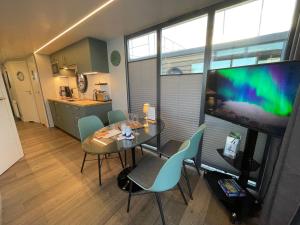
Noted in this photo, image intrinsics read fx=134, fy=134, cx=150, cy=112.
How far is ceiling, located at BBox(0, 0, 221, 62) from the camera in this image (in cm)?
154

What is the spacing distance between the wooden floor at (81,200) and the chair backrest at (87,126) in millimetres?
627

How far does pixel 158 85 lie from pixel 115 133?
3.75ft

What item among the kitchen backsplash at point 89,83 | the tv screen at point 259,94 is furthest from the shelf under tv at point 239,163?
the kitchen backsplash at point 89,83

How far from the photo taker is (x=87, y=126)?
1.92 metres

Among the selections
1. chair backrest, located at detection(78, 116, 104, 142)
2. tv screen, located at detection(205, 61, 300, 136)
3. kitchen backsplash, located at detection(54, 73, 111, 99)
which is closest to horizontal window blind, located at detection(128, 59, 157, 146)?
kitchen backsplash, located at detection(54, 73, 111, 99)

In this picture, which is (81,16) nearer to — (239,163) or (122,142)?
(122,142)

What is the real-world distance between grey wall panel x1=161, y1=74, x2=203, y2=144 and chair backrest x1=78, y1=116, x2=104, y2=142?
112 cm

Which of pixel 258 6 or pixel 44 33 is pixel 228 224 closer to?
pixel 258 6

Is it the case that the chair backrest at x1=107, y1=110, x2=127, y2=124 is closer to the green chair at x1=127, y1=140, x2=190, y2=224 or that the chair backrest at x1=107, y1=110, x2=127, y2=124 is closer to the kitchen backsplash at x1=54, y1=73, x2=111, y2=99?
the kitchen backsplash at x1=54, y1=73, x2=111, y2=99

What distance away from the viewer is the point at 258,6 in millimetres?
1437

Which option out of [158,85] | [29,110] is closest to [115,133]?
[158,85]

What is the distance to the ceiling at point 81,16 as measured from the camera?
154 cm

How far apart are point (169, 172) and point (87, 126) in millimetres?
1397

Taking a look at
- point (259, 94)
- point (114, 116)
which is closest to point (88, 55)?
point (114, 116)
